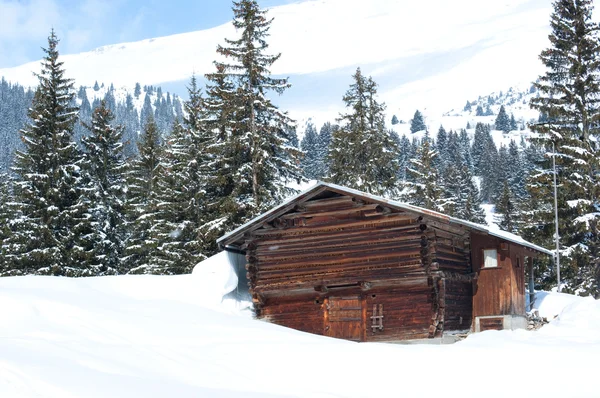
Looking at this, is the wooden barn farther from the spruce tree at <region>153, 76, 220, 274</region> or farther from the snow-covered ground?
the spruce tree at <region>153, 76, 220, 274</region>

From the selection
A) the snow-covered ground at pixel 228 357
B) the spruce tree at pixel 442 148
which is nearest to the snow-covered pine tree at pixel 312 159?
the spruce tree at pixel 442 148

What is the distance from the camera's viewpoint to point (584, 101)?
3797cm

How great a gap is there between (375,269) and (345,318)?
247 centimetres

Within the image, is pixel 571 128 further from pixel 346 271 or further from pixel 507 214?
pixel 507 214

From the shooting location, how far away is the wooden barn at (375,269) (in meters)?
27.2

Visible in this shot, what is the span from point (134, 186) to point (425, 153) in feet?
72.8

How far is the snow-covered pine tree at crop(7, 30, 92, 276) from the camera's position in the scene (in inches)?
1620

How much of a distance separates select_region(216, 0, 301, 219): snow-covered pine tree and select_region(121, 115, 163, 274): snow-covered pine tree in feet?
29.0

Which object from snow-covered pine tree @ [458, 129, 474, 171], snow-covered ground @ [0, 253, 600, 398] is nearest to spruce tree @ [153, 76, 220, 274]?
snow-covered ground @ [0, 253, 600, 398]

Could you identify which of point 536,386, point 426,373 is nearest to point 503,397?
point 536,386

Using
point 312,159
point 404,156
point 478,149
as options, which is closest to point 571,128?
point 312,159

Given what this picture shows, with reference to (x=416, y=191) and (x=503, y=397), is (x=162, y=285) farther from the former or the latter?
(x=416, y=191)

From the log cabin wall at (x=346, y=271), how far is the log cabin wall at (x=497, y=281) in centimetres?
427

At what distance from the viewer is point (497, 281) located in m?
30.2
